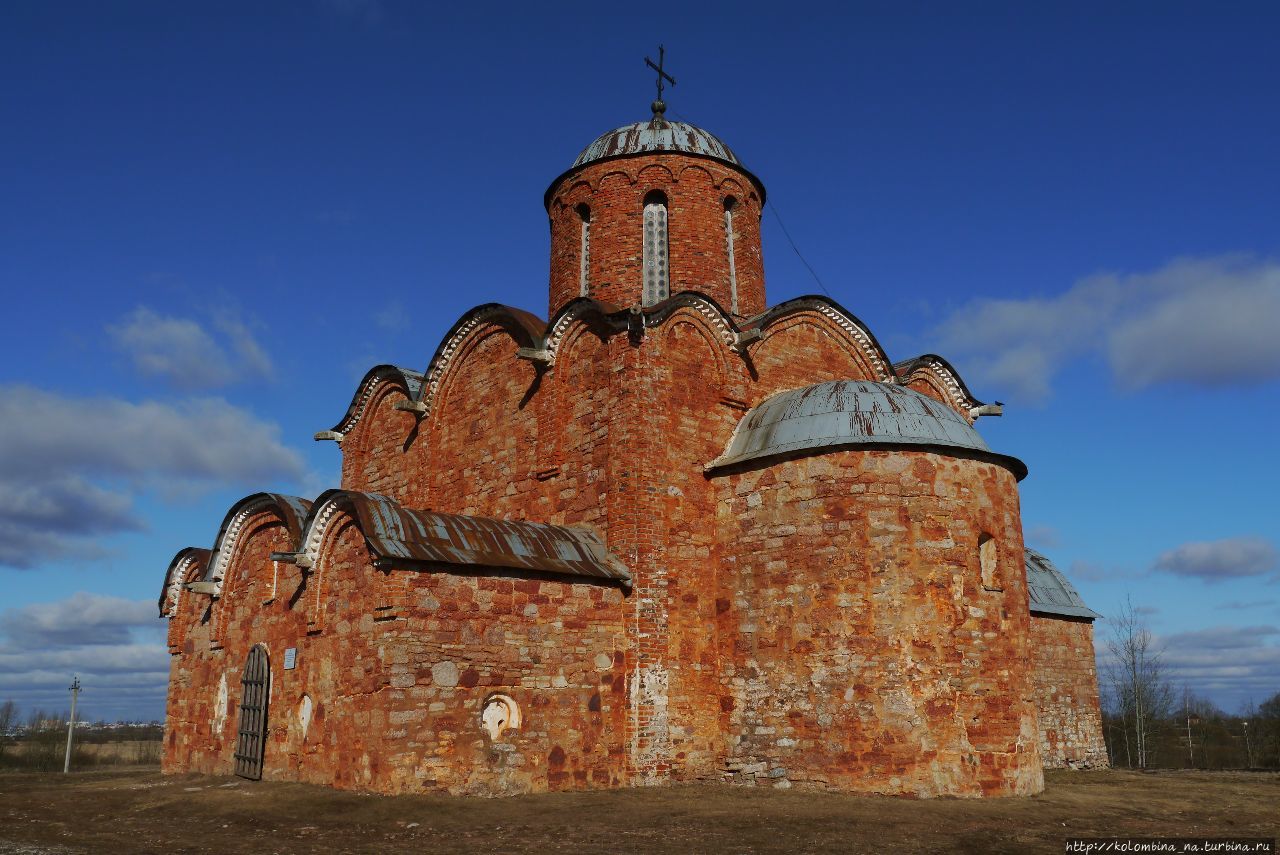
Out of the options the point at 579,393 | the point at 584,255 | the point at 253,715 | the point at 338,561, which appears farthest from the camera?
the point at 584,255

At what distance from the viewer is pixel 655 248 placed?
1648 cm

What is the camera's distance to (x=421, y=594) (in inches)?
437

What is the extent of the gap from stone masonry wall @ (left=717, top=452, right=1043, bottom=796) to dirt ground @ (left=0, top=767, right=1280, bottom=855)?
0.48 metres

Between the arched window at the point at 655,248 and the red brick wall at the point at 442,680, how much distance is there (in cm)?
575

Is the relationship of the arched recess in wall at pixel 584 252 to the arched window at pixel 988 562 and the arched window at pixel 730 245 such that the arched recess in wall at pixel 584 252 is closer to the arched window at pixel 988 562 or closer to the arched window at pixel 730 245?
the arched window at pixel 730 245

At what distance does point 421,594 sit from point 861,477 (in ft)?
18.4

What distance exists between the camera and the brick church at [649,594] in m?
11.2

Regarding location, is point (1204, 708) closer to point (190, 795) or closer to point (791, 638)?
point (791, 638)

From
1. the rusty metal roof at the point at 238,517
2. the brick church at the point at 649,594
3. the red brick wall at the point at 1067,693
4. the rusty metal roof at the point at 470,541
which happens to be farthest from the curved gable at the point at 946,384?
the rusty metal roof at the point at 238,517

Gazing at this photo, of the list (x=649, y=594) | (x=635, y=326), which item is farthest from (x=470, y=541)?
(x=635, y=326)

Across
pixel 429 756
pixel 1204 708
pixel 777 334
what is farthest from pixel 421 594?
pixel 1204 708

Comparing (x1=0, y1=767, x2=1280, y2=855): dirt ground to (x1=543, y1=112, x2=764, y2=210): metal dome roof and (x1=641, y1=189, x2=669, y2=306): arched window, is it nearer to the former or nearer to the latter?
(x1=641, y1=189, x2=669, y2=306): arched window

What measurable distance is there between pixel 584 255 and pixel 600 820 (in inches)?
404

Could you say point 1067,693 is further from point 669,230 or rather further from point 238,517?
point 238,517
